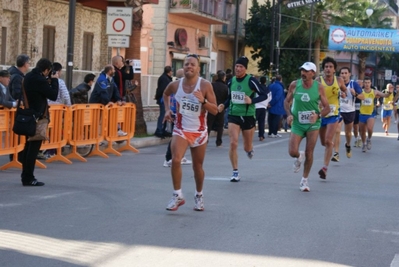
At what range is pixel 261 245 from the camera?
25.5ft

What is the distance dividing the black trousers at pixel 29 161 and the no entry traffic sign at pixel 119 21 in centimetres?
771

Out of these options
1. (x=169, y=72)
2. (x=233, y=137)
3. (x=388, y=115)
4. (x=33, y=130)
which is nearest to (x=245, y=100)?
(x=233, y=137)

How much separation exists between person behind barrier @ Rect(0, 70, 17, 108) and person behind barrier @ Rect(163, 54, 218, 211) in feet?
14.3

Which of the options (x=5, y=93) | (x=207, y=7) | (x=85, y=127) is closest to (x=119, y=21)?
(x=85, y=127)

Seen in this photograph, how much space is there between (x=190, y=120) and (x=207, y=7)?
31.6m

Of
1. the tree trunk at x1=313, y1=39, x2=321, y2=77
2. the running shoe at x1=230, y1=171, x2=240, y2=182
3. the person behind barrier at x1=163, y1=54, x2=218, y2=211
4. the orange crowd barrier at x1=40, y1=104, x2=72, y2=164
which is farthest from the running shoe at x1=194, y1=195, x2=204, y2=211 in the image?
the tree trunk at x1=313, y1=39, x2=321, y2=77

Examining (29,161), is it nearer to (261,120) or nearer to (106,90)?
(106,90)

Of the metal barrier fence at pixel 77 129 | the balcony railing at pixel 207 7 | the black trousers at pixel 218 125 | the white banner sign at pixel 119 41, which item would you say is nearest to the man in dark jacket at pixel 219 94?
the black trousers at pixel 218 125

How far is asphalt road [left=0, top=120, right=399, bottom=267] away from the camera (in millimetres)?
7207

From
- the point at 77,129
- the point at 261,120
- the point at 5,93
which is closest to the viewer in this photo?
the point at 5,93

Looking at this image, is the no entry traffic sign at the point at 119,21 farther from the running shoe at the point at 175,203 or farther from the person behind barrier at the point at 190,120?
the running shoe at the point at 175,203

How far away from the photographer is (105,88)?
17203 mm

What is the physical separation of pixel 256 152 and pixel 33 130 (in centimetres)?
861

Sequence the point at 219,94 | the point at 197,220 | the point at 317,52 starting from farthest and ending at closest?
the point at 317,52 < the point at 219,94 < the point at 197,220
